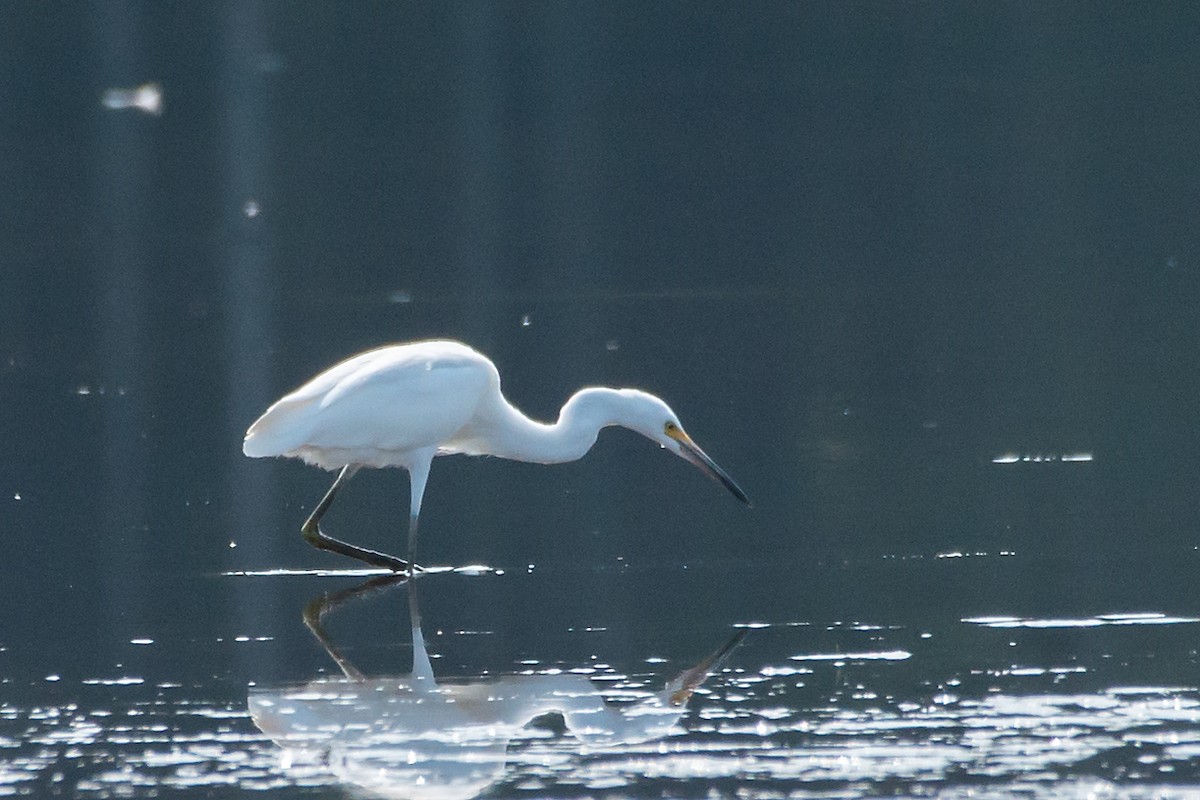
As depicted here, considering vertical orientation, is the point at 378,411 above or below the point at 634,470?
above

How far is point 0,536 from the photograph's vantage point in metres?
8.54

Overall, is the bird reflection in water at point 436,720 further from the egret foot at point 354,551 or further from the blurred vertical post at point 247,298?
the egret foot at point 354,551

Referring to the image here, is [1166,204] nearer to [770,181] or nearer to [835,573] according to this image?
[770,181]

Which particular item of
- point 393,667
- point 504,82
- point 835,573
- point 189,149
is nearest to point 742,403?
point 835,573

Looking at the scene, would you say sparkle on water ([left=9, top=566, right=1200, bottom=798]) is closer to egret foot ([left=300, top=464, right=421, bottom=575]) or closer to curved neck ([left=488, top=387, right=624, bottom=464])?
egret foot ([left=300, top=464, right=421, bottom=575])

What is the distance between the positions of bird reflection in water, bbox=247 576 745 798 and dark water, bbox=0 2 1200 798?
21 millimetres

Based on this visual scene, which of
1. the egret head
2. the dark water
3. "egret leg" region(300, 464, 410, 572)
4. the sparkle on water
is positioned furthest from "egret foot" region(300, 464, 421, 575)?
the sparkle on water

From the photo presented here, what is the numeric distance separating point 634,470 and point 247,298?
6461 millimetres

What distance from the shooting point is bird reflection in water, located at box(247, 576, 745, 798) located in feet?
17.3

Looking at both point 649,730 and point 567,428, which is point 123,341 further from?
point 649,730

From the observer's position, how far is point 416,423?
8281mm

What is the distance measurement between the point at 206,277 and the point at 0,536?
8495 millimetres

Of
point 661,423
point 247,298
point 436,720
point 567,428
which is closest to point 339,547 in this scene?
point 567,428

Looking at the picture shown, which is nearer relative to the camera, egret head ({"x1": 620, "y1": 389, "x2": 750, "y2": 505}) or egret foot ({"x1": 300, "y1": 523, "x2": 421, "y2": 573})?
egret foot ({"x1": 300, "y1": 523, "x2": 421, "y2": 573})
